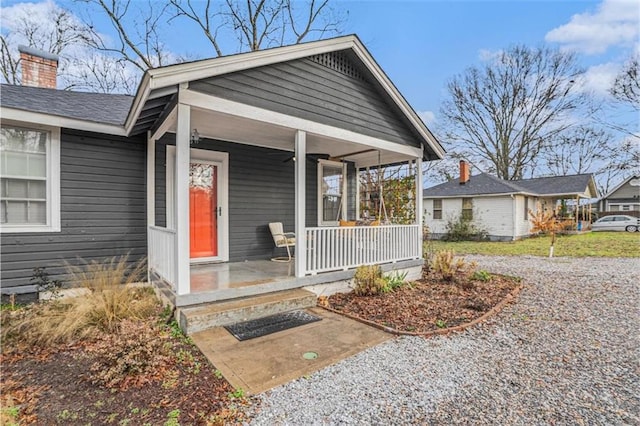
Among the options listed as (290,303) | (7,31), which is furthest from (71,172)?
(7,31)

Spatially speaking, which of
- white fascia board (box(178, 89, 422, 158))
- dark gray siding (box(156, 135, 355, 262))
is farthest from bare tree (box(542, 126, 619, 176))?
dark gray siding (box(156, 135, 355, 262))

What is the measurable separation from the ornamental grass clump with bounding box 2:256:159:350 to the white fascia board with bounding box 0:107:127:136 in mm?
2236

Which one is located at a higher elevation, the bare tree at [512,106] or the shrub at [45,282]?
the bare tree at [512,106]

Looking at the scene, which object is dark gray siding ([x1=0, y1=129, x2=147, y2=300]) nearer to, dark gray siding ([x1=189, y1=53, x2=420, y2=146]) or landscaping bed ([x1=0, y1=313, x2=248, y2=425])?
landscaping bed ([x1=0, y1=313, x2=248, y2=425])

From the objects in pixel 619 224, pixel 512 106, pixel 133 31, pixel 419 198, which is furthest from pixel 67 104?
pixel 619 224

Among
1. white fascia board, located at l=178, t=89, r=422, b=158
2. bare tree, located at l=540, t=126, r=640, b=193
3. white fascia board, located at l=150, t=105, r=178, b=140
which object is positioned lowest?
white fascia board, located at l=150, t=105, r=178, b=140

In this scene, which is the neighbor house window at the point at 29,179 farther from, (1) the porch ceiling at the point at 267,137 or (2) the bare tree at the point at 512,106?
(2) the bare tree at the point at 512,106

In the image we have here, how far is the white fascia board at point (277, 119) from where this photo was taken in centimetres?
398

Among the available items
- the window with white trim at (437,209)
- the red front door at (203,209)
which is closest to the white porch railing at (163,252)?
the red front door at (203,209)

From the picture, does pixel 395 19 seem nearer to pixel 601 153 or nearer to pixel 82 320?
pixel 82 320

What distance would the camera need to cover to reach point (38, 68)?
286 inches

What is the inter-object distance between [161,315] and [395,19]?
430 inches

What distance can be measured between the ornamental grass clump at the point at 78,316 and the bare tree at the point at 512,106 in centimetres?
2550

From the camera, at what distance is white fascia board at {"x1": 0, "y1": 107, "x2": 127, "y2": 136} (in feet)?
13.7
